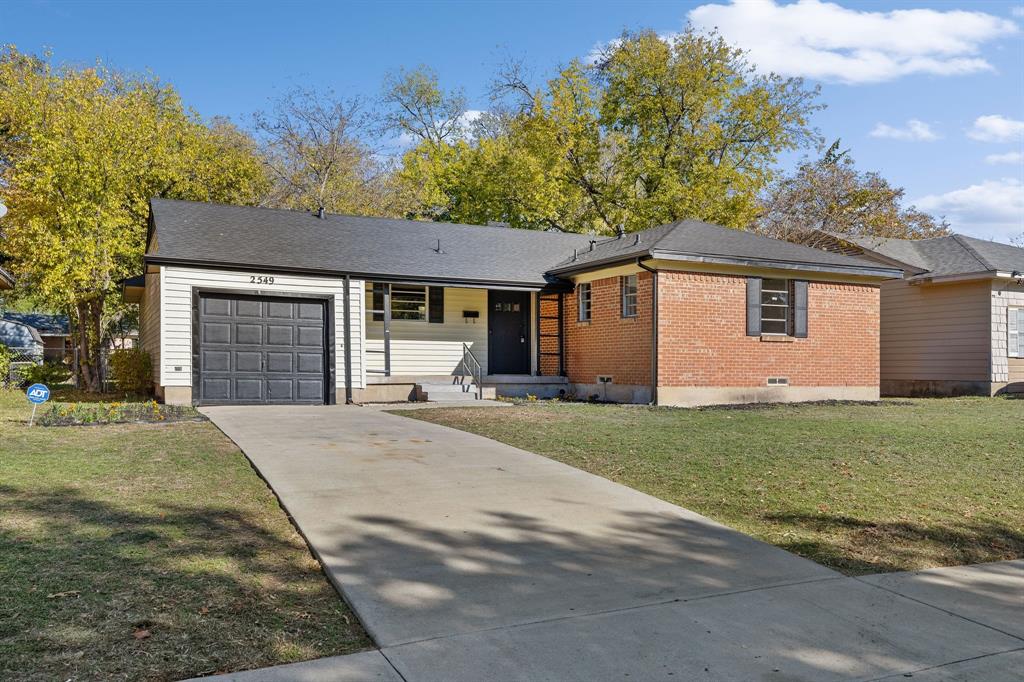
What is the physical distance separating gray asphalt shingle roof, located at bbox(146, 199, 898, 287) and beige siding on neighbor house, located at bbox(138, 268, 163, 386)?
132 cm

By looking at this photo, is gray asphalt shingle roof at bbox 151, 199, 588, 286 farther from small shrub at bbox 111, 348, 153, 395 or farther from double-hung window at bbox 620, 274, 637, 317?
small shrub at bbox 111, 348, 153, 395

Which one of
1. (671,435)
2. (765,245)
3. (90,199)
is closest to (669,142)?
(765,245)

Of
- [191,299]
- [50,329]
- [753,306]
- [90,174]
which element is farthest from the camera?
[50,329]

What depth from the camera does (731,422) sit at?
11.7 m

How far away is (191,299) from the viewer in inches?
Result: 596

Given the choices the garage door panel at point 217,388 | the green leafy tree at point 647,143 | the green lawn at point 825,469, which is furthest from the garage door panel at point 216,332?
the green leafy tree at point 647,143

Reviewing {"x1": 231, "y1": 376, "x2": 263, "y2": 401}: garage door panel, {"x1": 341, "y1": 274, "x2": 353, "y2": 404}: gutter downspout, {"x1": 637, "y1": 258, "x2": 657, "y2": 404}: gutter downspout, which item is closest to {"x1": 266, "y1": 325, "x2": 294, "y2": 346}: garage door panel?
{"x1": 231, "y1": 376, "x2": 263, "y2": 401}: garage door panel

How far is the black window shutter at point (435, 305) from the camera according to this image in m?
18.3

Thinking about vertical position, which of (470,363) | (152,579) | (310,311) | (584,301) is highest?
(584,301)

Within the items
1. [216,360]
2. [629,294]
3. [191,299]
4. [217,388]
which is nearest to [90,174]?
[191,299]

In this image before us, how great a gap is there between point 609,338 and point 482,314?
11.0ft

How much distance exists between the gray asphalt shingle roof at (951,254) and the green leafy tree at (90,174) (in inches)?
828

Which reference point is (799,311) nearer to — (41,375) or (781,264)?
(781,264)

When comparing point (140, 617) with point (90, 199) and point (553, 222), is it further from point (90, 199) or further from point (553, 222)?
point (553, 222)
